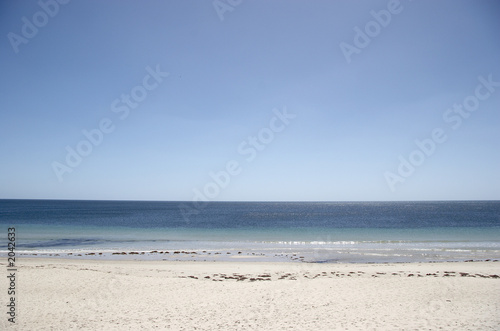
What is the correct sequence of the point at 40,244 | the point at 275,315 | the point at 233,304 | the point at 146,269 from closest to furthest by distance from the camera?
the point at 275,315
the point at 233,304
the point at 146,269
the point at 40,244

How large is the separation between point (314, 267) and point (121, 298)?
A: 12.6m

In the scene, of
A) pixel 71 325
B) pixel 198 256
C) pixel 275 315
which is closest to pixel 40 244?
pixel 198 256

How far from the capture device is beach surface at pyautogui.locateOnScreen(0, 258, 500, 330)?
9.44m

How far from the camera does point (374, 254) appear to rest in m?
25.7

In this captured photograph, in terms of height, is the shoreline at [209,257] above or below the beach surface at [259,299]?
above

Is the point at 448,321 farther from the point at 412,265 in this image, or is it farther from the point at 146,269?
the point at 146,269

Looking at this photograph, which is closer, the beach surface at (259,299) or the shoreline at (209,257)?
the beach surface at (259,299)

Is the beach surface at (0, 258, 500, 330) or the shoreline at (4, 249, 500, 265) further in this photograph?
the shoreline at (4, 249, 500, 265)

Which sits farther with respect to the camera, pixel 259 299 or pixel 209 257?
pixel 209 257

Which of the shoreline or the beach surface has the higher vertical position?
the shoreline

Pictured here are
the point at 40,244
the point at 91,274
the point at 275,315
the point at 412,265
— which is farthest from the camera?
the point at 40,244

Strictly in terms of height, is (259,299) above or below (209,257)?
below

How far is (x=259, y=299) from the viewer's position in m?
12.0

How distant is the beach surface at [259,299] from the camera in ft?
31.0
